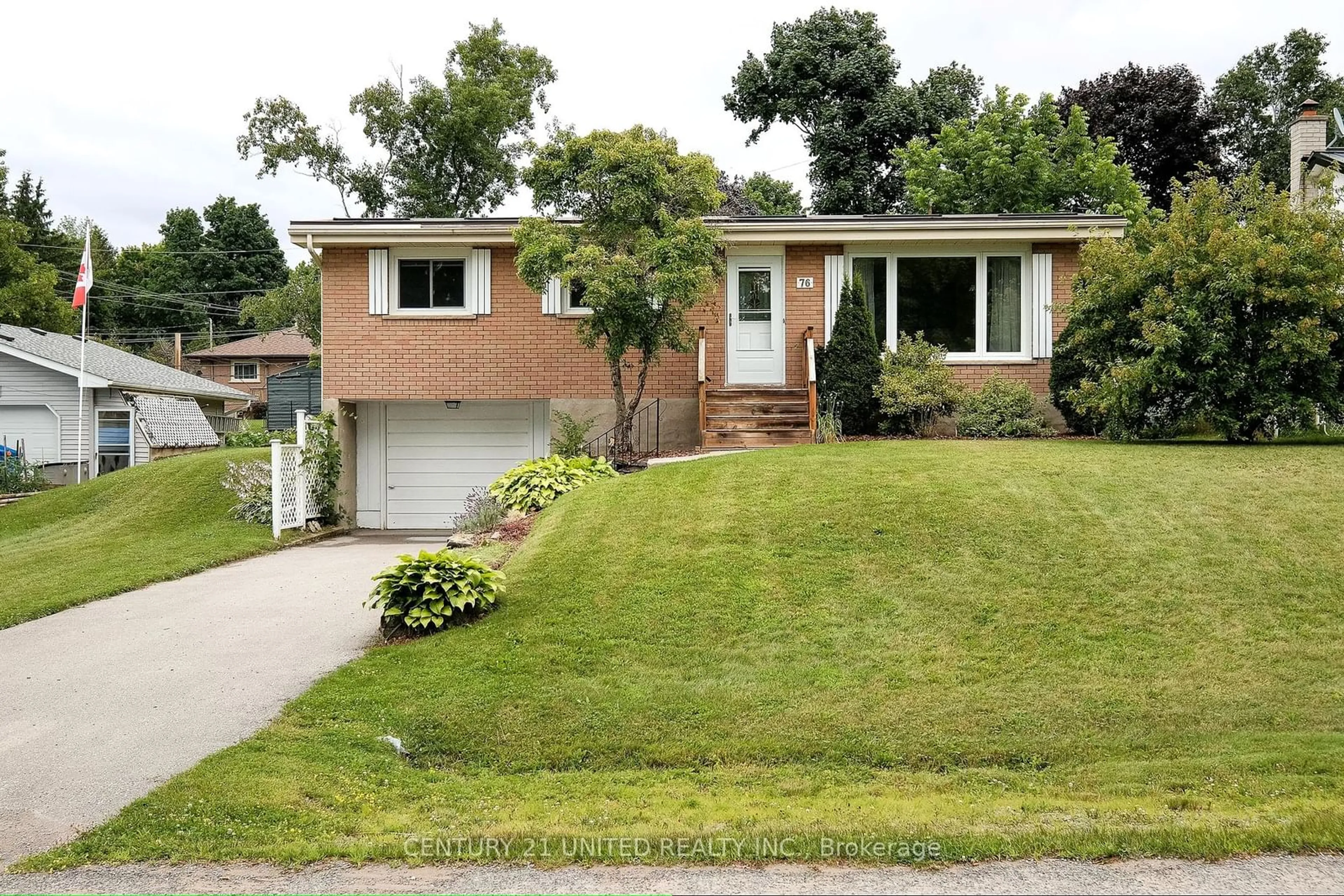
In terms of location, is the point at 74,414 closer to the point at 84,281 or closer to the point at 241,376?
the point at 84,281

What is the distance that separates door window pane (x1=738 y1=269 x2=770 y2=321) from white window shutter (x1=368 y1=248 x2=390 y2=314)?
20.1 ft

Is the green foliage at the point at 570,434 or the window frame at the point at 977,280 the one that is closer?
the green foliage at the point at 570,434

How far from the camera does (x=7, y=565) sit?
12797mm

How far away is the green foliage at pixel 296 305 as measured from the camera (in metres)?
30.0

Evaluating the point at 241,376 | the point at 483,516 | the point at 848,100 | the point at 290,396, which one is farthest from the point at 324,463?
the point at 241,376

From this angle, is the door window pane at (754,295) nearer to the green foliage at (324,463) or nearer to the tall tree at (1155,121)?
the green foliage at (324,463)

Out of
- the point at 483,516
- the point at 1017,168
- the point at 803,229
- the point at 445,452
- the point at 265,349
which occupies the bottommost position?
the point at 483,516

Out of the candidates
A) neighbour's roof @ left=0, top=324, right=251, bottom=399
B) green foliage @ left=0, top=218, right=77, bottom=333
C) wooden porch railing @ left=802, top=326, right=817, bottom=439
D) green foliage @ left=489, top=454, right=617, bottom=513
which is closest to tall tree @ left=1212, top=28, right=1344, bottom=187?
wooden porch railing @ left=802, top=326, right=817, bottom=439

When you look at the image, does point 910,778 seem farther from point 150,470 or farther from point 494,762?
point 150,470

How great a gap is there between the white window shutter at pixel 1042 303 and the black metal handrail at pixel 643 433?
256 inches

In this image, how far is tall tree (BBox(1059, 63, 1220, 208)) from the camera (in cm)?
3122

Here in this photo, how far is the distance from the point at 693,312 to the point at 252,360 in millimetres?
34717

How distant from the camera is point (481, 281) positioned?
16.9 m

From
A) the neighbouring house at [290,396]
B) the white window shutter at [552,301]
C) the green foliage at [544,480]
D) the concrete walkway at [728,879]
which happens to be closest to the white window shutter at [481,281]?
the white window shutter at [552,301]
